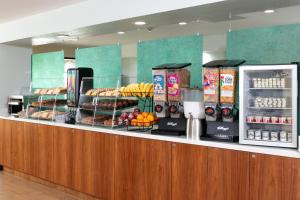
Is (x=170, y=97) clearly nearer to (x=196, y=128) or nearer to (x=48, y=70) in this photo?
(x=196, y=128)

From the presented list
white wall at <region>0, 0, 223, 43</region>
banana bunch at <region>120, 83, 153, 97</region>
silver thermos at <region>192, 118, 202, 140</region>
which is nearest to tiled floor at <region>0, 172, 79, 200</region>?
banana bunch at <region>120, 83, 153, 97</region>

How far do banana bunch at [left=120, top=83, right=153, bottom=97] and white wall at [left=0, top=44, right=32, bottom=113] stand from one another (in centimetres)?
338

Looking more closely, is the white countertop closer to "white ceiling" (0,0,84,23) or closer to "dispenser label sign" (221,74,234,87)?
"dispenser label sign" (221,74,234,87)

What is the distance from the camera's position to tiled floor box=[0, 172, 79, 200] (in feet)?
15.5

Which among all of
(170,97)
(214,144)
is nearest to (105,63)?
(170,97)

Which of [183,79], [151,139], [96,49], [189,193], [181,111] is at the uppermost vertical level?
[96,49]

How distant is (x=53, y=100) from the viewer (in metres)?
5.68

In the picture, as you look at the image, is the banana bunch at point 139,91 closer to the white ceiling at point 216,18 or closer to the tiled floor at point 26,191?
the white ceiling at point 216,18

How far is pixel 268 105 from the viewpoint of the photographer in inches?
123

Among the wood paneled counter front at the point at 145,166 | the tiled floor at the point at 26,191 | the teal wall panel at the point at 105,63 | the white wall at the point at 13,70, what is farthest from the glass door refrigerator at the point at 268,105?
the white wall at the point at 13,70

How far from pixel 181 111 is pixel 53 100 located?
104 inches

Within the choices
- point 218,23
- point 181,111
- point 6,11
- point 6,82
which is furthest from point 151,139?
point 6,82

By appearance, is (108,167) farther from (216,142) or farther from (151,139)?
(216,142)

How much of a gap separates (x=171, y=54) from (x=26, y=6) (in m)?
2.23
